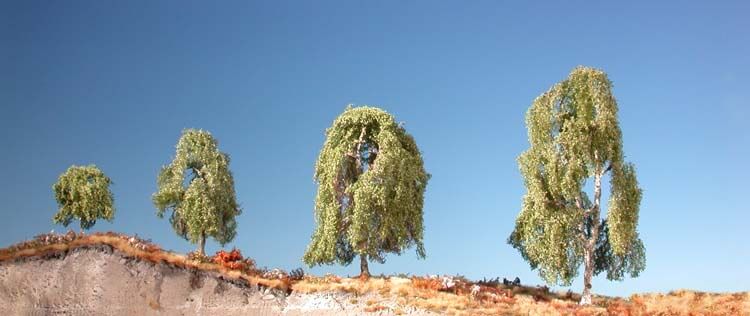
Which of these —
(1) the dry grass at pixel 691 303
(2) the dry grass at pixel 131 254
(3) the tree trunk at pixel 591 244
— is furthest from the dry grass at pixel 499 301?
(2) the dry grass at pixel 131 254

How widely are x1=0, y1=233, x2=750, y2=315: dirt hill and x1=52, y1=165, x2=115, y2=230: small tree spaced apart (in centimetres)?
1838

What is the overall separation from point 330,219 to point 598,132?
1666 cm

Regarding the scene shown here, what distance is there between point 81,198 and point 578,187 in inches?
1398

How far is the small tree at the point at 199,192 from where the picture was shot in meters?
49.1

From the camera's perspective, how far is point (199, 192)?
161ft

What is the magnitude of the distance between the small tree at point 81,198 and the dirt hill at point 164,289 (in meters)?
18.4

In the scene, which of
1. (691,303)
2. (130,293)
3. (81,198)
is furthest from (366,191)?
(81,198)

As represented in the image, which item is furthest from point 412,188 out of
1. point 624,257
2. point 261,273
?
point 624,257

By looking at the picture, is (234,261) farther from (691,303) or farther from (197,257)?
(691,303)

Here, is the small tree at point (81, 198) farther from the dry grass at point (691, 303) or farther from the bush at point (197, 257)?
the dry grass at point (691, 303)

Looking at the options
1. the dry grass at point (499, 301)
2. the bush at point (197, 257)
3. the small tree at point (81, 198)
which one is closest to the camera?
the dry grass at point (499, 301)

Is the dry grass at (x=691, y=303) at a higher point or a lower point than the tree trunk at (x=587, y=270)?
lower

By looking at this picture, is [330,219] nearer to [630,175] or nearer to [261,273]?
[261,273]

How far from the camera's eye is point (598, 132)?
4316cm
